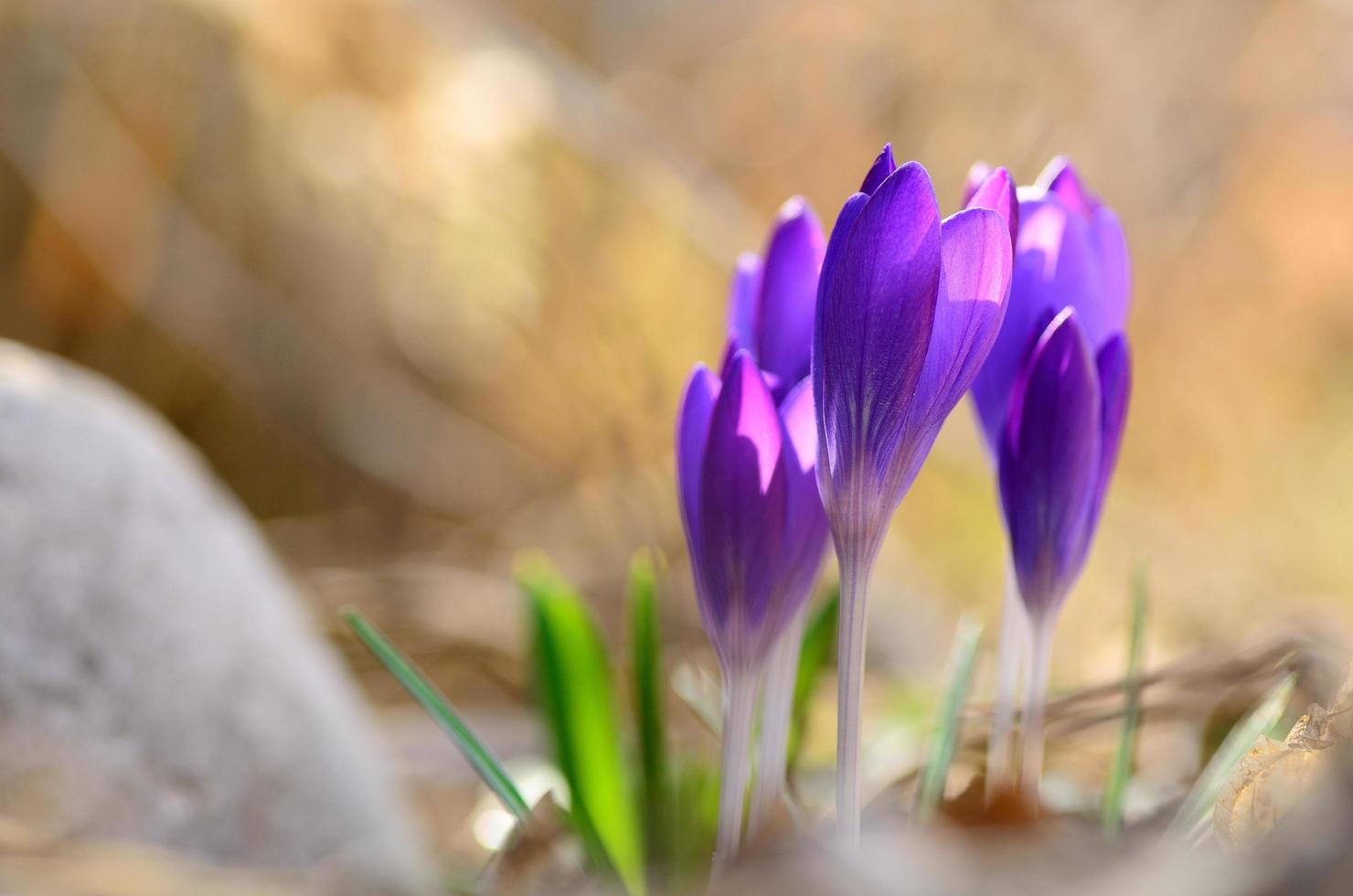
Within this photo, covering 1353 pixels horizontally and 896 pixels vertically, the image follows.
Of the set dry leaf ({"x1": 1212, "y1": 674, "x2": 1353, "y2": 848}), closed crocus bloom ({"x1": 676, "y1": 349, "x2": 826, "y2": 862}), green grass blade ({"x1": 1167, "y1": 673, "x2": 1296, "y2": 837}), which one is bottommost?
dry leaf ({"x1": 1212, "y1": 674, "x2": 1353, "y2": 848})

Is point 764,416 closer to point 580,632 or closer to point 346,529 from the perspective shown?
point 580,632

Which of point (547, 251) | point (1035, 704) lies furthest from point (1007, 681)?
point (547, 251)

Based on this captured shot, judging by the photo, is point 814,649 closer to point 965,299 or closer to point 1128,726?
point 1128,726

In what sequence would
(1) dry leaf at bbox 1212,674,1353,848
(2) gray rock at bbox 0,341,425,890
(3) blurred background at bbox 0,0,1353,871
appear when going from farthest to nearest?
(3) blurred background at bbox 0,0,1353,871, (2) gray rock at bbox 0,341,425,890, (1) dry leaf at bbox 1212,674,1353,848

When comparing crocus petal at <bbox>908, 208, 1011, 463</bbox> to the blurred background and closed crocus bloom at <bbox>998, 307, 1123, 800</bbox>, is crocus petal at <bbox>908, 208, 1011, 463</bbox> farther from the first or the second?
the blurred background

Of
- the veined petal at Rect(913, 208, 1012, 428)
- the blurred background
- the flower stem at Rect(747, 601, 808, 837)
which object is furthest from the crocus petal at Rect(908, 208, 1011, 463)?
the blurred background

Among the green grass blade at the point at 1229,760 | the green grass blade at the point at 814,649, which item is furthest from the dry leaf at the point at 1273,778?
the green grass blade at the point at 814,649
